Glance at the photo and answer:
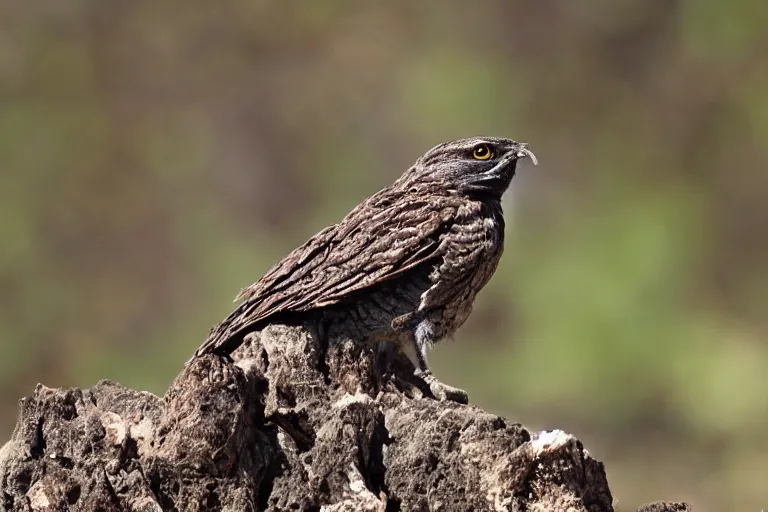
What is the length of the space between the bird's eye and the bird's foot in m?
1.30

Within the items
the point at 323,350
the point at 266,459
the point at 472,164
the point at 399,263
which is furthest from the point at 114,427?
the point at 472,164

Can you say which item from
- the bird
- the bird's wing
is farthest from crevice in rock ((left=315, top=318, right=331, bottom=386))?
the bird's wing

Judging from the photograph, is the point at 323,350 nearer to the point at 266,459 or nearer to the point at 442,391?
the point at 442,391

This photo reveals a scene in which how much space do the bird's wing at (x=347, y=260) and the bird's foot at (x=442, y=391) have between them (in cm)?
64

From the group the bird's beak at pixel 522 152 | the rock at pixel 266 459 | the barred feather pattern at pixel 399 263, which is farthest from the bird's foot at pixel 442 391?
the bird's beak at pixel 522 152

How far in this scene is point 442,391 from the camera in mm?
5840

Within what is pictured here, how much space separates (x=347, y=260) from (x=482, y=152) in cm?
116

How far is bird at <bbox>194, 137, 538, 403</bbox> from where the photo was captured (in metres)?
5.54

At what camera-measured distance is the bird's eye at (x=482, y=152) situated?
6.26 m

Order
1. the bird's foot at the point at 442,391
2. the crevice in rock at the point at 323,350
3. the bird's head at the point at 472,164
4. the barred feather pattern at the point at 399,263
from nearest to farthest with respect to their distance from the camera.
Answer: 1. the crevice in rock at the point at 323,350
2. the barred feather pattern at the point at 399,263
3. the bird's foot at the point at 442,391
4. the bird's head at the point at 472,164

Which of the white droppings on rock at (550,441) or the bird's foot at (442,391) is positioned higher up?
the bird's foot at (442,391)

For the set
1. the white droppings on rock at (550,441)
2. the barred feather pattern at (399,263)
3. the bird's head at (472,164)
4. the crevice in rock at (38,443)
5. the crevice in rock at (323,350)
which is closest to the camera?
the white droppings on rock at (550,441)

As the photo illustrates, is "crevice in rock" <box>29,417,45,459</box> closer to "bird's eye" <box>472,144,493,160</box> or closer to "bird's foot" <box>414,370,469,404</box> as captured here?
"bird's foot" <box>414,370,469,404</box>

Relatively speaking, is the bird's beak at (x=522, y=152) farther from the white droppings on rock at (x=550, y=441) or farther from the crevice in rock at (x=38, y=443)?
the crevice in rock at (x=38, y=443)
